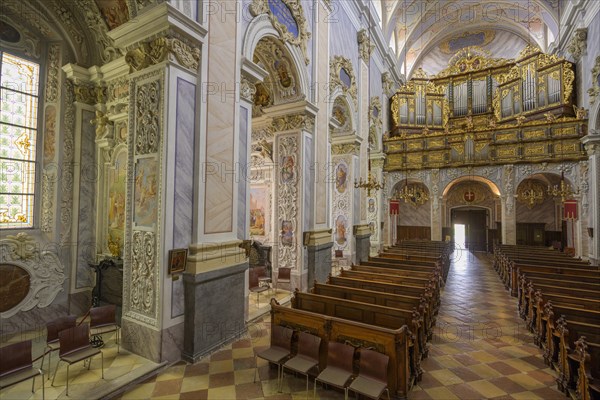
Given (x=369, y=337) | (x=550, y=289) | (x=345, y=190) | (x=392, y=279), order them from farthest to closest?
(x=345, y=190) → (x=392, y=279) → (x=550, y=289) → (x=369, y=337)

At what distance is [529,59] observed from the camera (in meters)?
16.1

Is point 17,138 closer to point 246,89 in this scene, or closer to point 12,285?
point 12,285

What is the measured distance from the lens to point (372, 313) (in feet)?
15.4

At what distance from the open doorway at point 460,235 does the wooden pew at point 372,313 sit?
668 inches

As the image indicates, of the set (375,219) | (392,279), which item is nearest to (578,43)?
(375,219)

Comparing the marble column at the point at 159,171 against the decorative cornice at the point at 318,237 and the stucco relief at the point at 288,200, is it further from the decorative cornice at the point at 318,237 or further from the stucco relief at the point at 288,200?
the decorative cornice at the point at 318,237

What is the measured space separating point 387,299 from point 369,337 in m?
1.40

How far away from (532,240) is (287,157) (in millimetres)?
17556

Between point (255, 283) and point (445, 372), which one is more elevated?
point (255, 283)

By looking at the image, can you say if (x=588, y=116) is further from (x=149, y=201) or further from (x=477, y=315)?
(x=149, y=201)

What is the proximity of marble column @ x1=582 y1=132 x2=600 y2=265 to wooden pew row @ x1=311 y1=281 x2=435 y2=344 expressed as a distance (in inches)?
403

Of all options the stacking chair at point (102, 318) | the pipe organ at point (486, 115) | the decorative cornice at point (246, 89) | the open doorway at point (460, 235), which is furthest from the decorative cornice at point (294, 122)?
the open doorway at point (460, 235)

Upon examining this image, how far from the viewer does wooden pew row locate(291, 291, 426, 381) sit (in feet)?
14.0

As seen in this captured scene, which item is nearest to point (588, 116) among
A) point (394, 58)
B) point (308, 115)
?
point (394, 58)
